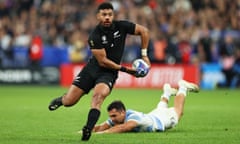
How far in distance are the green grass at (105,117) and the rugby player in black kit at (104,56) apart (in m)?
0.79

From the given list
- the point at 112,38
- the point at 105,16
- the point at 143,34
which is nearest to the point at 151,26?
the point at 143,34

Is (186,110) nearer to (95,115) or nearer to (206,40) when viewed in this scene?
(95,115)

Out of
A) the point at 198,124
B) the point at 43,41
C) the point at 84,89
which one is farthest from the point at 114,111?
the point at 43,41

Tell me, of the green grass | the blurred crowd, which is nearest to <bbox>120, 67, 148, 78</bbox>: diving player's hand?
the green grass

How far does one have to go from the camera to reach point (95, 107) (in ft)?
39.2

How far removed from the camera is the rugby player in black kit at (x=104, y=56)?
12.4 metres

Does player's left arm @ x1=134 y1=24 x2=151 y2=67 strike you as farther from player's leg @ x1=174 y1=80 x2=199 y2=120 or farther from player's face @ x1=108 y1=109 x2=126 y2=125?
player's leg @ x1=174 y1=80 x2=199 y2=120

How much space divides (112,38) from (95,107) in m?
1.43

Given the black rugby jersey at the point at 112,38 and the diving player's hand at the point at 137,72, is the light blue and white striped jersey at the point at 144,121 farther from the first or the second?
the black rugby jersey at the point at 112,38

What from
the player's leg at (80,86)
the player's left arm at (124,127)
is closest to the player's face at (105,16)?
the player's leg at (80,86)

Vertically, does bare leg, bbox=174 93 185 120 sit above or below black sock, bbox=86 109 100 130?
below

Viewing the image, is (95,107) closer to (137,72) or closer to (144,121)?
(137,72)

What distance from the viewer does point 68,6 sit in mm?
34344

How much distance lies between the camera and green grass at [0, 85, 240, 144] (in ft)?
39.4
